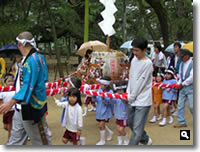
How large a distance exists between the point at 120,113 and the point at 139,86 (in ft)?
3.59

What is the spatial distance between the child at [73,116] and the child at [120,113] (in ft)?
Result: 3.10

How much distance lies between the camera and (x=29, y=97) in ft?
11.1

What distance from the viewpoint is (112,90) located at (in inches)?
210

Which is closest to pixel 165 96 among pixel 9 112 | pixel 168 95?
pixel 168 95

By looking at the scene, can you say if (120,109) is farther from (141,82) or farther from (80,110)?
(141,82)

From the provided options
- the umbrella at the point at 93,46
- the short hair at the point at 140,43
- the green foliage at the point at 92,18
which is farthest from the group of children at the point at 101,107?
the green foliage at the point at 92,18

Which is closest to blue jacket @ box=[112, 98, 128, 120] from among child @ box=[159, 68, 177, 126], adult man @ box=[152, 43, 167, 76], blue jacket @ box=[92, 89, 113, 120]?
blue jacket @ box=[92, 89, 113, 120]

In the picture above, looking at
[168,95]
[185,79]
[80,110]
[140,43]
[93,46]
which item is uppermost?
[93,46]

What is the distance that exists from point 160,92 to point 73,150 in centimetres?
315

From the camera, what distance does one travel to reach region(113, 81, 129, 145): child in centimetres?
498

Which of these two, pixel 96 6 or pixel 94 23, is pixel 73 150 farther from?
pixel 94 23

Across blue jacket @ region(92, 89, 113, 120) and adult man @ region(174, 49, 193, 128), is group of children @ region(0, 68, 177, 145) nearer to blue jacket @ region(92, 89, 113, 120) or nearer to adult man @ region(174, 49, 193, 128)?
blue jacket @ region(92, 89, 113, 120)

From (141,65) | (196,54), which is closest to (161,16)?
(196,54)

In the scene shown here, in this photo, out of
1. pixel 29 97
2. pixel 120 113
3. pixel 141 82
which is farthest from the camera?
pixel 120 113
